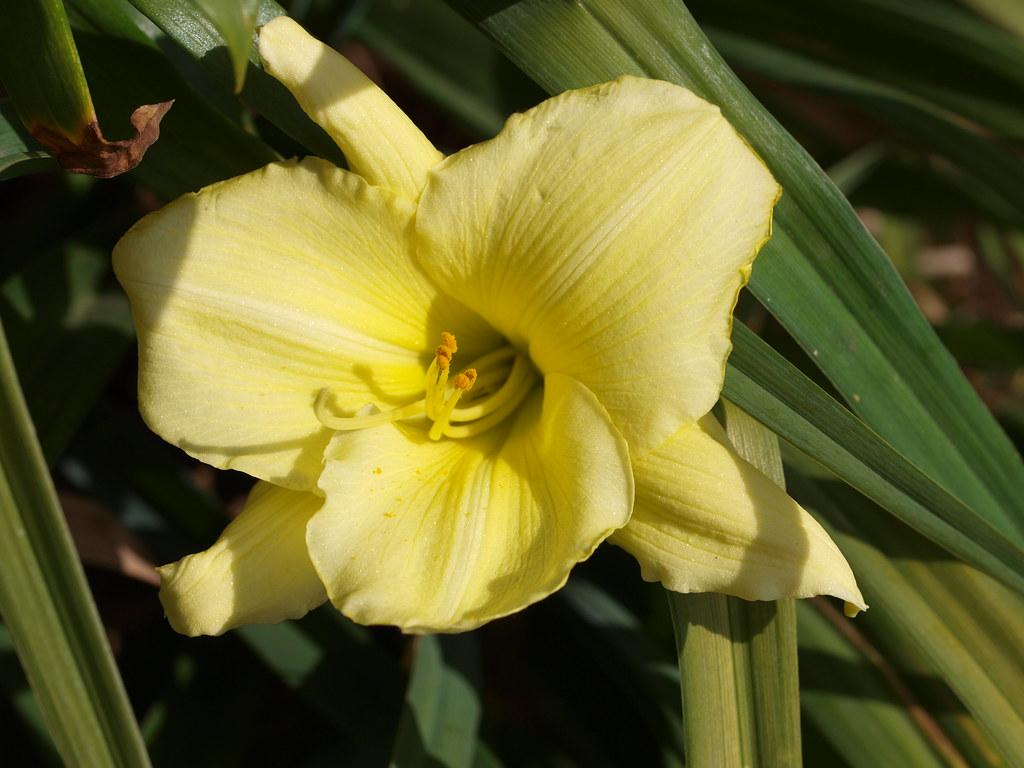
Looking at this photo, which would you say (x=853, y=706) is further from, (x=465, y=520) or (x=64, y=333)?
(x=64, y=333)

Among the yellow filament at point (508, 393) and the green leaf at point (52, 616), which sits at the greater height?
the yellow filament at point (508, 393)

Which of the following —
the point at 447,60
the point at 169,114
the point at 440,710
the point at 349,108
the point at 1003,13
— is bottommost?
the point at 440,710

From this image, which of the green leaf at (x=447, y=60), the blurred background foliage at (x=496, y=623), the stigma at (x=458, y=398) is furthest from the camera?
the green leaf at (x=447, y=60)

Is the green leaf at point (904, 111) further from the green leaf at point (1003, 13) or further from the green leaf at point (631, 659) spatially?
the green leaf at point (631, 659)

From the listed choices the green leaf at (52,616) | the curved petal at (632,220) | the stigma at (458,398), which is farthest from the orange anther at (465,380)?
the green leaf at (52,616)

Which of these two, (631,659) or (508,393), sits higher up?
(508,393)

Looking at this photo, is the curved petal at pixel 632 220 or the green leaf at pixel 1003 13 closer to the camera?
the curved petal at pixel 632 220

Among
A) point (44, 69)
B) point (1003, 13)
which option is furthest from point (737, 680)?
point (1003, 13)
